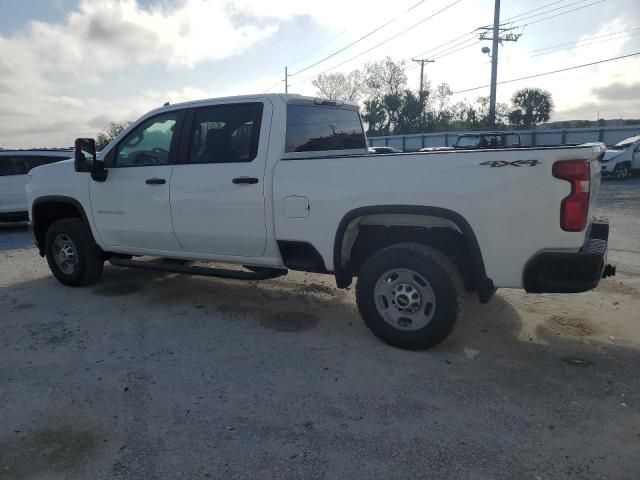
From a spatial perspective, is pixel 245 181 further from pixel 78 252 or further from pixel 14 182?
pixel 14 182

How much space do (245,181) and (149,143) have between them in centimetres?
140

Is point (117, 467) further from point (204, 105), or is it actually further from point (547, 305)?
point (547, 305)

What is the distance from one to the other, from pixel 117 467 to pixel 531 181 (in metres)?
2.95

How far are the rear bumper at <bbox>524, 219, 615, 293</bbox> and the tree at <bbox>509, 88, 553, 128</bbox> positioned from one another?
136ft

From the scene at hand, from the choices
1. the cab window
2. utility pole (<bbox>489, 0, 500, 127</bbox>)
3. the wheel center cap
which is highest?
utility pole (<bbox>489, 0, 500, 127</bbox>)

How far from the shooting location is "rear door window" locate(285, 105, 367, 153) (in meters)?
4.43

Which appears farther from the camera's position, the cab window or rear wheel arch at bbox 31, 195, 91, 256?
rear wheel arch at bbox 31, 195, 91, 256

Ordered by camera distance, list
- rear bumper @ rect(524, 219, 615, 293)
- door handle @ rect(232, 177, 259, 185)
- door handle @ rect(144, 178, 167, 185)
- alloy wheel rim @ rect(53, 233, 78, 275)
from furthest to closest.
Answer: alloy wheel rim @ rect(53, 233, 78, 275) < door handle @ rect(144, 178, 167, 185) < door handle @ rect(232, 177, 259, 185) < rear bumper @ rect(524, 219, 615, 293)

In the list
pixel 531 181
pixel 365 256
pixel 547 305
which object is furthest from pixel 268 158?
pixel 547 305

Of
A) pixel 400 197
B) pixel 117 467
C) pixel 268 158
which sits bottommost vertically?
pixel 117 467

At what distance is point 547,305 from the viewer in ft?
16.0

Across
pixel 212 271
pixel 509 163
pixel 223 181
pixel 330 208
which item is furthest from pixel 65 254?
pixel 509 163

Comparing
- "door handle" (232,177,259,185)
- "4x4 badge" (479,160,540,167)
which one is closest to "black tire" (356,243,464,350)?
"4x4 badge" (479,160,540,167)

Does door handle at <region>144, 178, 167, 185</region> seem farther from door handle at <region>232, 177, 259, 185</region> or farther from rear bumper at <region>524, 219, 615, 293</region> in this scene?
rear bumper at <region>524, 219, 615, 293</region>
